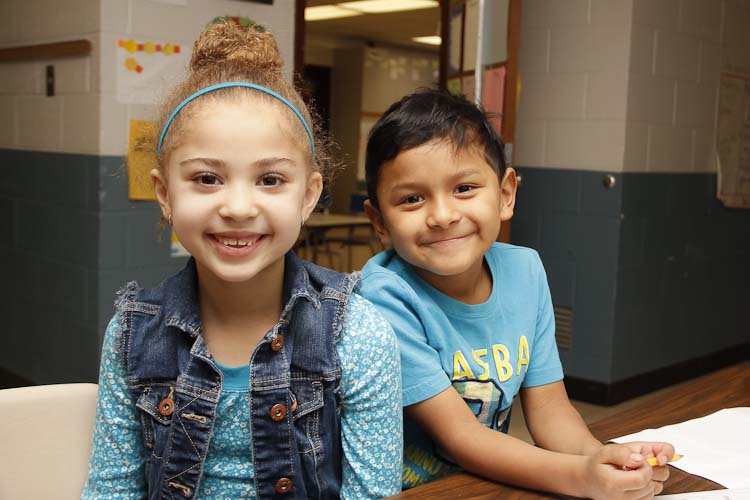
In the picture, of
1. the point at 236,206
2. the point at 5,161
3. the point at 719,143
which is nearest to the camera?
the point at 236,206

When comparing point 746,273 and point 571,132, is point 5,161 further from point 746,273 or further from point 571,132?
point 746,273

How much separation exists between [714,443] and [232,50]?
2.72 ft

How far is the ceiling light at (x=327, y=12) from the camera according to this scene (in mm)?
8258

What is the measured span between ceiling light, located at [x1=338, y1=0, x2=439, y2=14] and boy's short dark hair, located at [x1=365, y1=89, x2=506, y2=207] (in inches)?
266

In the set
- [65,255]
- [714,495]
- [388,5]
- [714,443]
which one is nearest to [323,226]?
[388,5]

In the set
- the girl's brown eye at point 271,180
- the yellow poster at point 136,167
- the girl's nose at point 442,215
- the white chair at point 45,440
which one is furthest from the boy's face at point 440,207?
the yellow poster at point 136,167

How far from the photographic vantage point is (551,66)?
3.88 metres

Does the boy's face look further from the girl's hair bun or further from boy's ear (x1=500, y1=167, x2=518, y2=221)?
the girl's hair bun

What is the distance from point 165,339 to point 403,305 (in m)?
0.34

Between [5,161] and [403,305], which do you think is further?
[5,161]

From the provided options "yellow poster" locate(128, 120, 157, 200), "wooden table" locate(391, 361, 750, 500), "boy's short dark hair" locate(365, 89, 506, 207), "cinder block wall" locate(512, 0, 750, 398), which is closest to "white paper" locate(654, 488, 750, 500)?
"wooden table" locate(391, 361, 750, 500)

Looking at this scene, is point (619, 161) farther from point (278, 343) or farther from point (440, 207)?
point (278, 343)

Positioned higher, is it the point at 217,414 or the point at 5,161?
the point at 5,161

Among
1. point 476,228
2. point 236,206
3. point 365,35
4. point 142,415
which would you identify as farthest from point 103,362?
point 365,35
